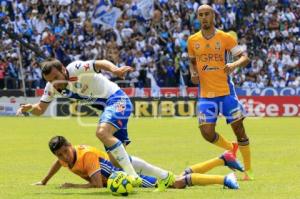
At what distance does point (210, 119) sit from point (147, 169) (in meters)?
2.20

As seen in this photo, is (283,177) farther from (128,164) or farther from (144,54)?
(144,54)

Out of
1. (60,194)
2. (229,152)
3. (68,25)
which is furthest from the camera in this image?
(68,25)

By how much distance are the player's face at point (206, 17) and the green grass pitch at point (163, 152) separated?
255 centimetres

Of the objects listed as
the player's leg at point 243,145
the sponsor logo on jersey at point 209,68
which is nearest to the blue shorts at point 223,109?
the player's leg at point 243,145

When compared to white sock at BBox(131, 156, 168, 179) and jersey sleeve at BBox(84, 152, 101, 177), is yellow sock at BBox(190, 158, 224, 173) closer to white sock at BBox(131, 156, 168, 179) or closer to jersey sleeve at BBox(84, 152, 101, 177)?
white sock at BBox(131, 156, 168, 179)

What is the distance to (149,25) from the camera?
40.3 metres

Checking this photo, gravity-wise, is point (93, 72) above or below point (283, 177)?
above

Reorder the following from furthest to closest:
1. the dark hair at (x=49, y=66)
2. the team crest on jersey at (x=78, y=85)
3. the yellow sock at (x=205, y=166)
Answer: the yellow sock at (x=205, y=166) → the team crest on jersey at (x=78, y=85) → the dark hair at (x=49, y=66)

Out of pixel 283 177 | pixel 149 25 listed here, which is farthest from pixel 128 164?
pixel 149 25

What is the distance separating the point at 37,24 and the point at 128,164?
95.2ft

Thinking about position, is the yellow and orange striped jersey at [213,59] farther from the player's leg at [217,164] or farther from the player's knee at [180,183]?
the player's knee at [180,183]

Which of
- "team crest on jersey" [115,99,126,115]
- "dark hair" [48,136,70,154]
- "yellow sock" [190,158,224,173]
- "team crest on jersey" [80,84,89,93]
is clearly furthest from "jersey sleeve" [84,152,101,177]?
"yellow sock" [190,158,224,173]

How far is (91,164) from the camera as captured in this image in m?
11.2

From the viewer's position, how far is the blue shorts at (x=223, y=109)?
1332 cm
